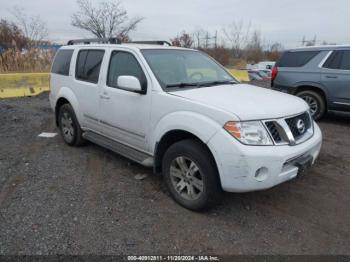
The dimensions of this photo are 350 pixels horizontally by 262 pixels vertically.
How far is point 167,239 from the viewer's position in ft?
8.84

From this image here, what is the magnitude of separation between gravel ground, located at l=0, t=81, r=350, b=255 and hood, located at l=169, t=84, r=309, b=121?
1.14m

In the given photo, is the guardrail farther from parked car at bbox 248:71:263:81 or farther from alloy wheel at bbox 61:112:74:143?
parked car at bbox 248:71:263:81

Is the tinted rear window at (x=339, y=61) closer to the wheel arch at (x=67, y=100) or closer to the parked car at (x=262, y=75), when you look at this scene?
the wheel arch at (x=67, y=100)

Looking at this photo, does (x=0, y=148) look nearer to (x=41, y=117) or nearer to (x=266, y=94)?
(x=41, y=117)

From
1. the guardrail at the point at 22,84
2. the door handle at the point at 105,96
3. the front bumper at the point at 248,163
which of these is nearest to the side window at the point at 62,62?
the door handle at the point at 105,96

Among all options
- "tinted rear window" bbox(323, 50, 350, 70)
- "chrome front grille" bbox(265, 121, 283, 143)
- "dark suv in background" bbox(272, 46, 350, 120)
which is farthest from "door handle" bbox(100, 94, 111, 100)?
"tinted rear window" bbox(323, 50, 350, 70)

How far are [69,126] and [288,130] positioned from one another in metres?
3.83

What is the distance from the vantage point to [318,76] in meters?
6.87

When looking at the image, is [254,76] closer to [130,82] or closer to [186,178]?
[130,82]

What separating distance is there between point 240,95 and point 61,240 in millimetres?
2395

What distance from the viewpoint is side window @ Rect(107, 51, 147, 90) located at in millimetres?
Answer: 3602

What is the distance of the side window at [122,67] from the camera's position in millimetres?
3602

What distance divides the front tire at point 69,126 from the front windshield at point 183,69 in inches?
79.5

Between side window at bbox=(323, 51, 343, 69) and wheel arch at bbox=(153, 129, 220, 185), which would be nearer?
wheel arch at bbox=(153, 129, 220, 185)
